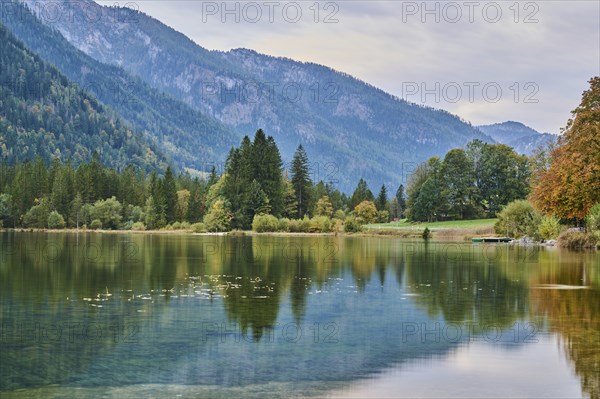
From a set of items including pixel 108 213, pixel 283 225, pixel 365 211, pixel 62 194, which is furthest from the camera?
pixel 365 211

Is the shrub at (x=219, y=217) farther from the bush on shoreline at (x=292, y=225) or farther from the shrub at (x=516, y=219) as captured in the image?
the shrub at (x=516, y=219)

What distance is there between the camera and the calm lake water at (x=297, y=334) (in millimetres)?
15430

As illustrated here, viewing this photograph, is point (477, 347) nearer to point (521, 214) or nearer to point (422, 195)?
point (521, 214)

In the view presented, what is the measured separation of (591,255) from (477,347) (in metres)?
42.1

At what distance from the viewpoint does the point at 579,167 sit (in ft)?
227

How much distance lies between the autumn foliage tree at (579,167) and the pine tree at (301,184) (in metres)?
73.2

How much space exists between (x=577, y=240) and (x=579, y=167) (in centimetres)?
692

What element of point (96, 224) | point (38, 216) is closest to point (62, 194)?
point (38, 216)

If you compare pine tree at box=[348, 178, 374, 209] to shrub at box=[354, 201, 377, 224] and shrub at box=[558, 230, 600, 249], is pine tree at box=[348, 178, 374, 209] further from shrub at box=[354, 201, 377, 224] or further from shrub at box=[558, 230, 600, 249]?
shrub at box=[558, 230, 600, 249]

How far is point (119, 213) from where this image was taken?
149375 mm

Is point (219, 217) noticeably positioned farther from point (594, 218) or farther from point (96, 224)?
point (594, 218)

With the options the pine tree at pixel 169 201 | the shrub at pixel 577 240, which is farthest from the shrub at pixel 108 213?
the shrub at pixel 577 240

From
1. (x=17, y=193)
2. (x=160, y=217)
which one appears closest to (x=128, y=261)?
(x=160, y=217)

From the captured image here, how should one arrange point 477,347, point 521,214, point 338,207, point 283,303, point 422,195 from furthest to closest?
point 338,207, point 422,195, point 521,214, point 283,303, point 477,347
